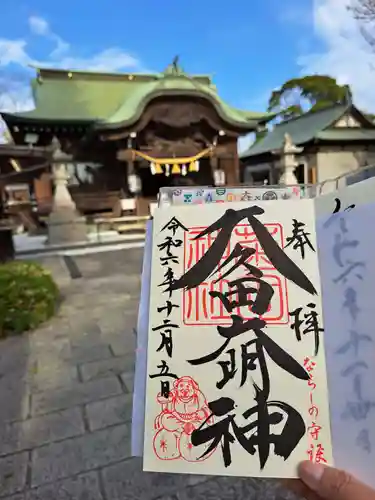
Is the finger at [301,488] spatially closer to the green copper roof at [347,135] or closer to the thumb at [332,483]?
the thumb at [332,483]

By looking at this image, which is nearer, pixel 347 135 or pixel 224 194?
pixel 224 194

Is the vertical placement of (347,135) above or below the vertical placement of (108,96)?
below

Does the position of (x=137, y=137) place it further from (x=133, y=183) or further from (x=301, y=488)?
(x=301, y=488)

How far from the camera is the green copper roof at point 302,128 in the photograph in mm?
14502

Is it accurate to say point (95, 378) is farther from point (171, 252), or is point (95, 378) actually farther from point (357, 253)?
point (357, 253)

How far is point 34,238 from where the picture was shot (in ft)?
38.7

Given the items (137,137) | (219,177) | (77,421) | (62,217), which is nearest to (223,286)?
(77,421)

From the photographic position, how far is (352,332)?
0.83m

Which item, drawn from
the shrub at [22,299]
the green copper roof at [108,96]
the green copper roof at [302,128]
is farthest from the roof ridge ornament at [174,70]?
the shrub at [22,299]

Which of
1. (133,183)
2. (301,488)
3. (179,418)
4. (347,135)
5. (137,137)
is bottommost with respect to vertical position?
(301,488)

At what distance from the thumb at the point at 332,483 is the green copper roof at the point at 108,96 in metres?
11.9

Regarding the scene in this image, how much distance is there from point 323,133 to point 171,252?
14754 millimetres

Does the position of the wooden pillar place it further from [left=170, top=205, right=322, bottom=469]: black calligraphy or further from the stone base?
[left=170, top=205, right=322, bottom=469]: black calligraphy

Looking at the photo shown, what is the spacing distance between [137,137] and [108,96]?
12.9 ft
